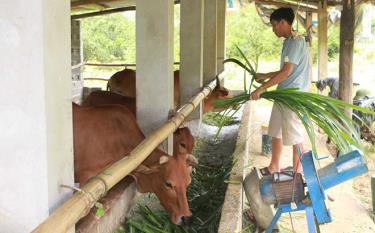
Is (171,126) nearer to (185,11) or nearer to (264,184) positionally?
(264,184)

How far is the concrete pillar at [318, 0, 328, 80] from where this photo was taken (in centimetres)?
1067

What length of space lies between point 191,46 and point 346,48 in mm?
2511

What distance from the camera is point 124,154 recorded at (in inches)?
163

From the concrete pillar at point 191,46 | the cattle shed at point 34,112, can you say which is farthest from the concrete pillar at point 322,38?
the cattle shed at point 34,112

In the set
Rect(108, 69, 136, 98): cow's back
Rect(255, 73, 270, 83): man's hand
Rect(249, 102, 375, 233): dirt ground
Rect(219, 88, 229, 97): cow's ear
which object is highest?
Rect(255, 73, 270, 83): man's hand

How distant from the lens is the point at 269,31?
80.1 ft

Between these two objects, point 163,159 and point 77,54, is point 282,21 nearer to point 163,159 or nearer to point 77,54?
point 163,159

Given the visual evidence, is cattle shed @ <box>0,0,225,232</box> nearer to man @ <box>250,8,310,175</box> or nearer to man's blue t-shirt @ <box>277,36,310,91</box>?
man @ <box>250,8,310,175</box>

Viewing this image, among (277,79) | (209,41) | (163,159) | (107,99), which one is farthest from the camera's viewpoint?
(209,41)

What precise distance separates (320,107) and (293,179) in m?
0.63

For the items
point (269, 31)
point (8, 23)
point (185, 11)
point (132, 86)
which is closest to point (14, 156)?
point (8, 23)

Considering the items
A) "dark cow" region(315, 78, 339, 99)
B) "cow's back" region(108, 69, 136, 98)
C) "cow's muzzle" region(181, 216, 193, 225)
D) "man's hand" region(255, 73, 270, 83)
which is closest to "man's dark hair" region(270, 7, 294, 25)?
"man's hand" region(255, 73, 270, 83)

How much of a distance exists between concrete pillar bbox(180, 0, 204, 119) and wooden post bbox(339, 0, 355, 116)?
7.36 ft

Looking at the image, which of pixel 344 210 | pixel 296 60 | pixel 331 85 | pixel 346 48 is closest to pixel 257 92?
pixel 296 60
